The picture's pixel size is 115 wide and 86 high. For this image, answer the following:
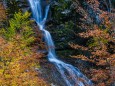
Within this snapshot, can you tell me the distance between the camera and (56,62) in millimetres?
23188

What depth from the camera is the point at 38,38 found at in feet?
80.3

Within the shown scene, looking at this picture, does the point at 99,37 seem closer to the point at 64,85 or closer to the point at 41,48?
the point at 64,85

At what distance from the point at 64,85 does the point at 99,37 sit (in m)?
5.31

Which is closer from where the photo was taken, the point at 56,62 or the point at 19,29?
the point at 19,29

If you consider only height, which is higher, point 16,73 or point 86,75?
point 16,73

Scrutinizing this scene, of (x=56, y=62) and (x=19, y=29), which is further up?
Result: (x=19, y=29)

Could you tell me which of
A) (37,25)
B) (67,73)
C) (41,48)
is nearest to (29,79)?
(67,73)

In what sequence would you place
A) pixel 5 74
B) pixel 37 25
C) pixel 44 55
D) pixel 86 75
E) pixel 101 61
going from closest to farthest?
1. pixel 5 74
2. pixel 101 61
3. pixel 86 75
4. pixel 44 55
5. pixel 37 25

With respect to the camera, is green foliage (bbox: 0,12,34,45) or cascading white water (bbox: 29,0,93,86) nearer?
cascading white water (bbox: 29,0,93,86)

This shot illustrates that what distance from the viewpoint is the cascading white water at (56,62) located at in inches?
817

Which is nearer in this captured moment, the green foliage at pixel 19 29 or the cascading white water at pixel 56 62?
the cascading white water at pixel 56 62

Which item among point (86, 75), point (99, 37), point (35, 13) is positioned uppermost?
point (35, 13)

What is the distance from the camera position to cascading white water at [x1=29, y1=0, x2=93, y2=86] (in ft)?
68.1

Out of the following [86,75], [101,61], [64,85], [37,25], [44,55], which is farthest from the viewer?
[37,25]
